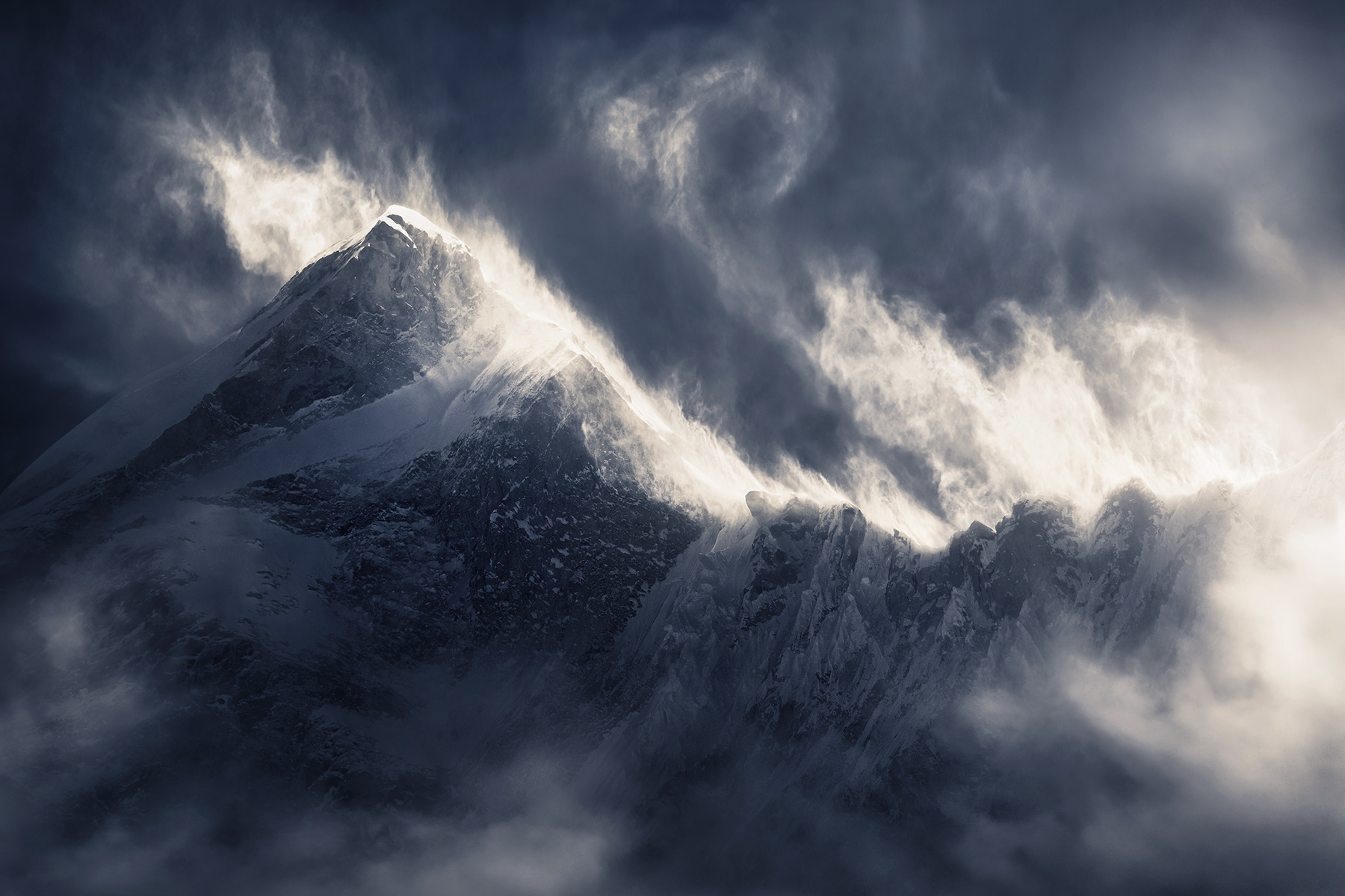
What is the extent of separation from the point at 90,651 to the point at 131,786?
29.9m

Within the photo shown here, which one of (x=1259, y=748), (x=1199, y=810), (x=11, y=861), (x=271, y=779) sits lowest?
(x=11, y=861)

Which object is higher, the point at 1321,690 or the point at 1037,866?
the point at 1321,690

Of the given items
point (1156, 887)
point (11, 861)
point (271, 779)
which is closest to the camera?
point (11, 861)

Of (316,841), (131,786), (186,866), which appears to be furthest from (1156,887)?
(131,786)

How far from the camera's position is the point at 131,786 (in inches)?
7234

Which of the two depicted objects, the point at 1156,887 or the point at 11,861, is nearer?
the point at 11,861

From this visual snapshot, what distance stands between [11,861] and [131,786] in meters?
21.6

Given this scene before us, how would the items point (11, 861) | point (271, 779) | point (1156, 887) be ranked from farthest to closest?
point (271, 779), point (1156, 887), point (11, 861)

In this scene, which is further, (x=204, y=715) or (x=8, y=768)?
(x=204, y=715)

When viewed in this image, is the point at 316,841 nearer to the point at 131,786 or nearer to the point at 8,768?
the point at 131,786

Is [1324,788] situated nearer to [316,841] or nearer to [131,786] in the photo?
[316,841]

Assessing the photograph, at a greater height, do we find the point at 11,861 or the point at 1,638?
the point at 1,638

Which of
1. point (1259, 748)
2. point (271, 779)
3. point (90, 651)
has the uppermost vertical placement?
point (1259, 748)

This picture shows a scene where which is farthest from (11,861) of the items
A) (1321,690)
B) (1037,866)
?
(1321,690)
